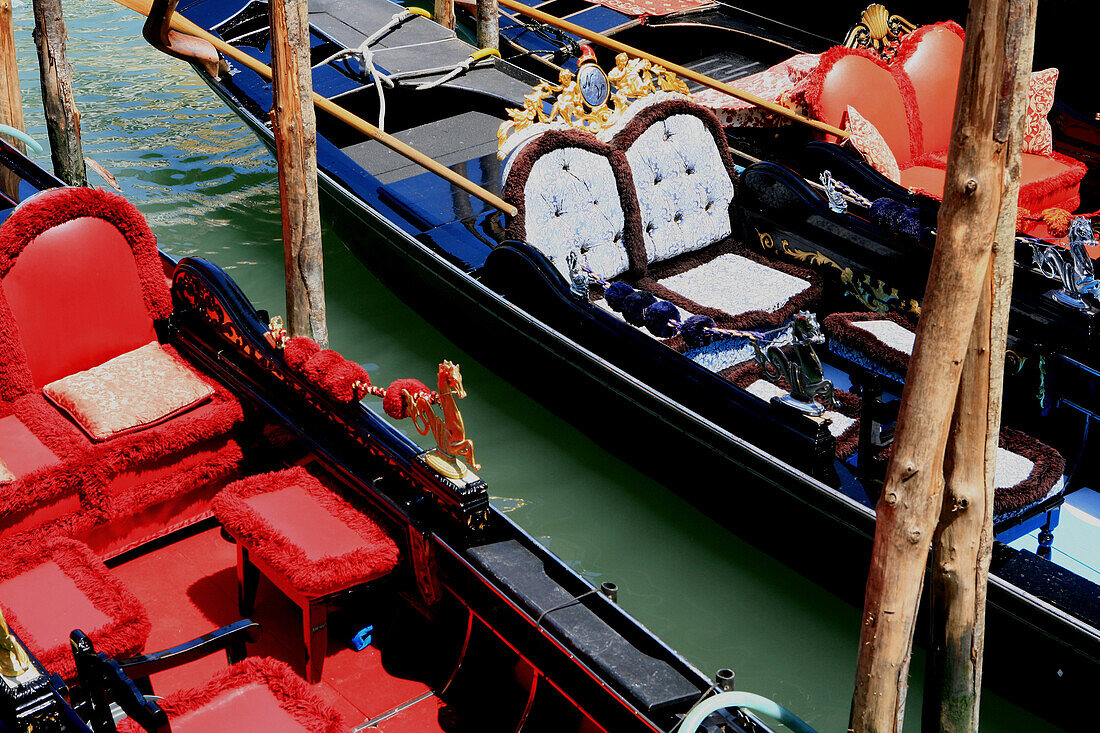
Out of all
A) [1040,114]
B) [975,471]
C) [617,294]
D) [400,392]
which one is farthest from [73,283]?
[1040,114]

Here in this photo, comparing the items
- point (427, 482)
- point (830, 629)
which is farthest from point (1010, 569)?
point (427, 482)

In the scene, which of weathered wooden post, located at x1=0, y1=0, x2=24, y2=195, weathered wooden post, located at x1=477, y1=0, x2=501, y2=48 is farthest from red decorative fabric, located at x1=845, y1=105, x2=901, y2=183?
weathered wooden post, located at x1=0, y1=0, x2=24, y2=195

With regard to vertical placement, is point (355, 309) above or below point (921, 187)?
below

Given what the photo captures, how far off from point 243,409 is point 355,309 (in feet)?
5.83

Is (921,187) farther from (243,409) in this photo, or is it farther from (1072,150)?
(243,409)

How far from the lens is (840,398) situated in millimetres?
3537

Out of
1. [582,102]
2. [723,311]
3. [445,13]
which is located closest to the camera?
[723,311]

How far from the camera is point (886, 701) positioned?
187 centimetres

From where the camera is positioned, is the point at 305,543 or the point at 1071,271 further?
the point at 1071,271

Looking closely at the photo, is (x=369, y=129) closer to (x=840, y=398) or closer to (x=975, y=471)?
(x=840, y=398)

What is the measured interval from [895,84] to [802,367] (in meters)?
2.18

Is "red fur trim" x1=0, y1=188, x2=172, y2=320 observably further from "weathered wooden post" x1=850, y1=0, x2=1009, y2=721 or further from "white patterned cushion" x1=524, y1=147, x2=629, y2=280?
"weathered wooden post" x1=850, y1=0, x2=1009, y2=721

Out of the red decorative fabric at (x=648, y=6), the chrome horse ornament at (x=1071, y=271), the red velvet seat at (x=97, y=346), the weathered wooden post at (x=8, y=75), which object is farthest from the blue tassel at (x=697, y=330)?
the red decorative fabric at (x=648, y=6)

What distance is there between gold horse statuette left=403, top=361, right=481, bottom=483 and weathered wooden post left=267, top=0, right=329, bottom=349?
1.22m
